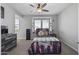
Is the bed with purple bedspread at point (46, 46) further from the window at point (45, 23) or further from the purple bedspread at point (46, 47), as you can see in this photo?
the window at point (45, 23)

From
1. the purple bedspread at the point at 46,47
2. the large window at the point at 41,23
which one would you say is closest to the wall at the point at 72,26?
the purple bedspread at the point at 46,47

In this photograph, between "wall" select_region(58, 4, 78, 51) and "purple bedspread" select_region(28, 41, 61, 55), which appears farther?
"wall" select_region(58, 4, 78, 51)

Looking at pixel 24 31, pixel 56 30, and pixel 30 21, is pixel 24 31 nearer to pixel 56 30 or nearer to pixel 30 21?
pixel 30 21

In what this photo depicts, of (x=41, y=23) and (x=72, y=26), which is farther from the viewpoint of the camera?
(x=41, y=23)

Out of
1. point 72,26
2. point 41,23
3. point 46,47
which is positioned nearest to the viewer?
point 46,47

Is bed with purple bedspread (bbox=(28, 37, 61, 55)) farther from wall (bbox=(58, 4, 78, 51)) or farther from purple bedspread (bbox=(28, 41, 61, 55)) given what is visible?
wall (bbox=(58, 4, 78, 51))

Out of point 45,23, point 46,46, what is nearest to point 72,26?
point 46,46

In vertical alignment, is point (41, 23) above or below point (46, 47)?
above

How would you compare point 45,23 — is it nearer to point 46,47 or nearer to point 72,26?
point 72,26

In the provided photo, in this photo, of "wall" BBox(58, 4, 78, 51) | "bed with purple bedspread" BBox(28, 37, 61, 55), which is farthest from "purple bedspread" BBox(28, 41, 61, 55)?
"wall" BBox(58, 4, 78, 51)

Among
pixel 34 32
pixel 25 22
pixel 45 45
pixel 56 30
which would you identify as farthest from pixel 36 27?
pixel 45 45

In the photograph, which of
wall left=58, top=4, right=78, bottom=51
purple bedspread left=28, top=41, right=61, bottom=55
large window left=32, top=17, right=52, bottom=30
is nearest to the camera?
purple bedspread left=28, top=41, right=61, bottom=55

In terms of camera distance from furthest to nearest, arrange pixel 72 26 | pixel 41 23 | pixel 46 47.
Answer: pixel 41 23
pixel 72 26
pixel 46 47

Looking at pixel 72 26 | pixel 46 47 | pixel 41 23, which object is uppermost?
pixel 41 23
